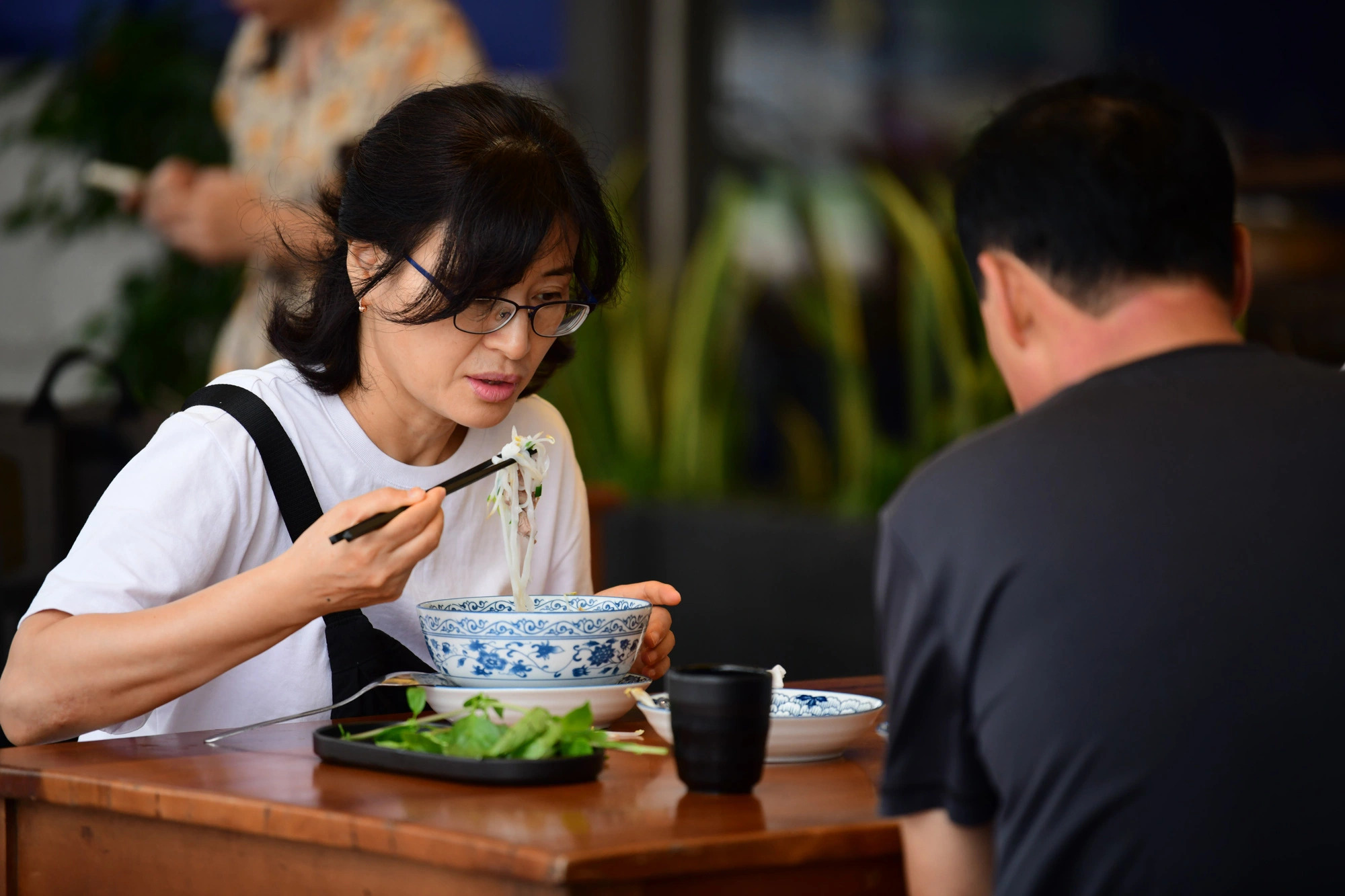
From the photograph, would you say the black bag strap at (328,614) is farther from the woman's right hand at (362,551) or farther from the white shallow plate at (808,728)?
the white shallow plate at (808,728)

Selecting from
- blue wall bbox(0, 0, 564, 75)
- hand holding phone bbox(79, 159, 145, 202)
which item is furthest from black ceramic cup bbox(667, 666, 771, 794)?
blue wall bbox(0, 0, 564, 75)

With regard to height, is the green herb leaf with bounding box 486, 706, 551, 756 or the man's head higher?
the man's head

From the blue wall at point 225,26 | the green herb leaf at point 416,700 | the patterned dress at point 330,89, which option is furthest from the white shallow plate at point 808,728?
the blue wall at point 225,26

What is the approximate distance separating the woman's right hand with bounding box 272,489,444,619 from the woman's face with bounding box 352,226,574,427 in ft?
0.99

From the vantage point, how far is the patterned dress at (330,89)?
4.18 metres

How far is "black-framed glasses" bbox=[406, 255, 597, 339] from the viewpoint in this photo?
172 cm

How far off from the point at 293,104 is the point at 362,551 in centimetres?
326

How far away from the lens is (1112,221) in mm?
988

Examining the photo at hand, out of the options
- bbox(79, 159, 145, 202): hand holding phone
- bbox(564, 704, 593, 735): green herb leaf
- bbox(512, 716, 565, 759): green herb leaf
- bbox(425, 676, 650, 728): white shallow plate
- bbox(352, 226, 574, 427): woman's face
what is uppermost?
bbox(79, 159, 145, 202): hand holding phone

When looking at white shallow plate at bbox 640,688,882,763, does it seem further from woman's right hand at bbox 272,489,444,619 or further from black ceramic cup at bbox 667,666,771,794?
woman's right hand at bbox 272,489,444,619

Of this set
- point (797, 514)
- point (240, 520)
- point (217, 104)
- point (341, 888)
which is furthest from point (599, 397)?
point (341, 888)

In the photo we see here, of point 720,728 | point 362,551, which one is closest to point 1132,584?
point 720,728

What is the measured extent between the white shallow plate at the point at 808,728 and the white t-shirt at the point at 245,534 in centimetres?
50

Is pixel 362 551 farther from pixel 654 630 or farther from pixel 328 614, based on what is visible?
pixel 654 630
